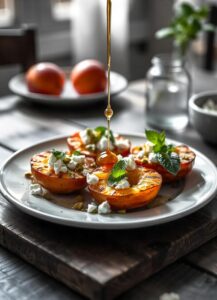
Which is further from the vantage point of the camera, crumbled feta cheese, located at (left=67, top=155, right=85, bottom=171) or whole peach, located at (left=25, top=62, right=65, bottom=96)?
whole peach, located at (left=25, top=62, right=65, bottom=96)

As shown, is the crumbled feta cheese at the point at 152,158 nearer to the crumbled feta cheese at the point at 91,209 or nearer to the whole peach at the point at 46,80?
the crumbled feta cheese at the point at 91,209

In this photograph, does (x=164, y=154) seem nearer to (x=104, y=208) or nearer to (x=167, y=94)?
(x=104, y=208)

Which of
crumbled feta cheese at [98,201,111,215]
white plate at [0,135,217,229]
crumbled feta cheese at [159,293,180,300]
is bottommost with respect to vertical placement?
crumbled feta cheese at [159,293,180,300]

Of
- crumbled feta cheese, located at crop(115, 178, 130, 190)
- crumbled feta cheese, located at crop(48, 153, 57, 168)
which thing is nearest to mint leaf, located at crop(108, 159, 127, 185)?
crumbled feta cheese, located at crop(115, 178, 130, 190)

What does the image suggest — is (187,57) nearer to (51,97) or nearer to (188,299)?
(51,97)

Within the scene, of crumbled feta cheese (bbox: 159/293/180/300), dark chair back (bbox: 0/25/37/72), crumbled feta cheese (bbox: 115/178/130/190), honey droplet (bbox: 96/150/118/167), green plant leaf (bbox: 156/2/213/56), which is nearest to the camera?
crumbled feta cheese (bbox: 159/293/180/300)

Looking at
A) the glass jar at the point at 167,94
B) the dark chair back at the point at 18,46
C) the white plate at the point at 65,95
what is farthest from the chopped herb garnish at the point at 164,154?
the dark chair back at the point at 18,46

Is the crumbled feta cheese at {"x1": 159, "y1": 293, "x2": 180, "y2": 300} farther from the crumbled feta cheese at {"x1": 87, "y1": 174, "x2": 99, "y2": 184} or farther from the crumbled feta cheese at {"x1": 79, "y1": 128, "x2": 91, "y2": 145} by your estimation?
the crumbled feta cheese at {"x1": 79, "y1": 128, "x2": 91, "y2": 145}

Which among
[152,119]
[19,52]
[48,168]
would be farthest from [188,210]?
[19,52]
